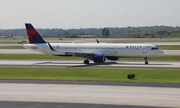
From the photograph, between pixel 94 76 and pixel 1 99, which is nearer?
pixel 1 99

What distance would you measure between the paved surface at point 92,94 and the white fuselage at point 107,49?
31.2 metres

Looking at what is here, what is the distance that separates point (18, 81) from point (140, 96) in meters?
15.9

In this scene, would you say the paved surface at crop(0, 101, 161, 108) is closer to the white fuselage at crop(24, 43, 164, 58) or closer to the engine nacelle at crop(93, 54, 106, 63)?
the engine nacelle at crop(93, 54, 106, 63)

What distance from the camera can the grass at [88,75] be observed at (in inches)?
1881

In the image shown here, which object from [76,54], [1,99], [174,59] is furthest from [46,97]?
[174,59]

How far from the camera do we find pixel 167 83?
43438 mm

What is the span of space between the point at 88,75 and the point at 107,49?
21.0 m

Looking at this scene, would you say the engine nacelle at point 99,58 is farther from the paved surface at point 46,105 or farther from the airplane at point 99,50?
the paved surface at point 46,105

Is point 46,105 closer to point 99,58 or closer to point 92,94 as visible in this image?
point 92,94

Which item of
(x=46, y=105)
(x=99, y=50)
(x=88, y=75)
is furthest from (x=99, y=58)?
(x=46, y=105)

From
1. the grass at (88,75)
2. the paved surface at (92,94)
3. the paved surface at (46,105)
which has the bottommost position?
the grass at (88,75)

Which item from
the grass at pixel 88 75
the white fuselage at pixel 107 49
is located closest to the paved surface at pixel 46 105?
the grass at pixel 88 75

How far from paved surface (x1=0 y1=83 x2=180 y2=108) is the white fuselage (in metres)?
31.2

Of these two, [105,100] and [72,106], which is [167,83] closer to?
[105,100]
